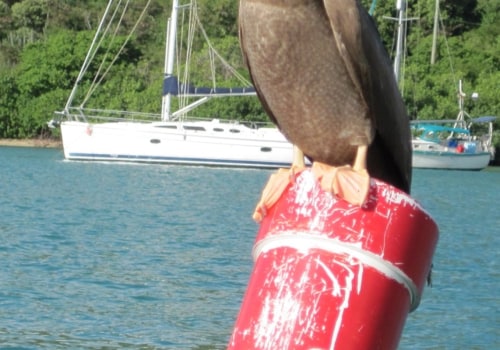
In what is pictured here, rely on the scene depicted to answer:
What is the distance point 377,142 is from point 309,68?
299mm

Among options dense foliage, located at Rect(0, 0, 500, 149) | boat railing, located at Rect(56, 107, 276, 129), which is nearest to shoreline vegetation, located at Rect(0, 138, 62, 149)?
dense foliage, located at Rect(0, 0, 500, 149)

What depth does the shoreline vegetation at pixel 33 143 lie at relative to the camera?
156 feet

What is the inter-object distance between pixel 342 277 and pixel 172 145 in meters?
31.7

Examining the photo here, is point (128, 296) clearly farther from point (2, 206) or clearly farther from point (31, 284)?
point (2, 206)

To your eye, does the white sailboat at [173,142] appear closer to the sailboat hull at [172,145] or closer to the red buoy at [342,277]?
the sailboat hull at [172,145]

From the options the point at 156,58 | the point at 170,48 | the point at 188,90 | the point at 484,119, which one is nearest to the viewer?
the point at 170,48

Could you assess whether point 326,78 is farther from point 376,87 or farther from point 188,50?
point 188,50

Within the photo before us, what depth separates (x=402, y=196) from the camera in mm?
2627

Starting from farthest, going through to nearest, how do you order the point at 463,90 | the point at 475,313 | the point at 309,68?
the point at 463,90 → the point at 475,313 → the point at 309,68

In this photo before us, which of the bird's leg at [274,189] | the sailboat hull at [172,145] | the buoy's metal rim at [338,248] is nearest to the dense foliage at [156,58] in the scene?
the sailboat hull at [172,145]

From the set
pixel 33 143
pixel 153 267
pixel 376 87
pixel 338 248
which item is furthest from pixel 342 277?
pixel 33 143

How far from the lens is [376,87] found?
11.4 ft

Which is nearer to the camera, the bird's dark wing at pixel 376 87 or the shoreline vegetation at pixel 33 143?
the bird's dark wing at pixel 376 87

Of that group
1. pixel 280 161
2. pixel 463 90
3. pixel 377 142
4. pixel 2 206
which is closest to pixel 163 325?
pixel 377 142
